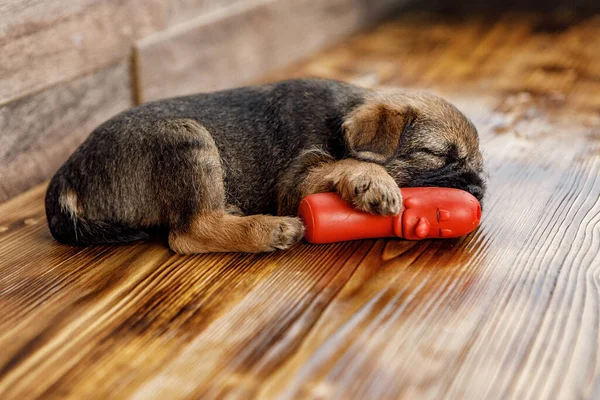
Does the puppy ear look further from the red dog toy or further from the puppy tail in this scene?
the puppy tail

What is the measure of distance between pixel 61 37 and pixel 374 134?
200 cm

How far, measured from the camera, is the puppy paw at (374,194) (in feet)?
9.43

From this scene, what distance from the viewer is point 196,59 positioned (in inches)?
203

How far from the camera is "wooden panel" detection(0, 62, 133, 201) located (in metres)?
3.73

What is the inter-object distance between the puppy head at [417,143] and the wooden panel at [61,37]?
1808mm

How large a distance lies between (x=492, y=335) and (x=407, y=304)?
0.34 m

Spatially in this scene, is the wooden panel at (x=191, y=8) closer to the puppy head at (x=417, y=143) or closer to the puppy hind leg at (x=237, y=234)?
the puppy head at (x=417, y=143)

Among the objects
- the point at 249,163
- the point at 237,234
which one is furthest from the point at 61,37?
the point at 237,234

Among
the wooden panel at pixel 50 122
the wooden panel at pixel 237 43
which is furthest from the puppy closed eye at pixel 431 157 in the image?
the wooden panel at pixel 237 43

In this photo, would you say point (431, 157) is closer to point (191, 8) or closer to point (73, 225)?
point (73, 225)

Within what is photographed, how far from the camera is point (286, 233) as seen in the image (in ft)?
9.67

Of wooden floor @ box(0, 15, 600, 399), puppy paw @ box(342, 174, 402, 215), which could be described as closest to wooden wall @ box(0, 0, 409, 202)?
wooden floor @ box(0, 15, 600, 399)

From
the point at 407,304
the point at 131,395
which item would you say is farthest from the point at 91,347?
the point at 407,304

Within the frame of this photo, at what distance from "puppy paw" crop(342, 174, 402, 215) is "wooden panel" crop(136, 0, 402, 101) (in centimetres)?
225
